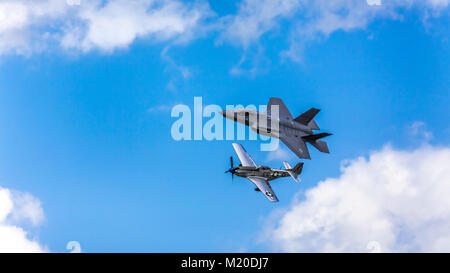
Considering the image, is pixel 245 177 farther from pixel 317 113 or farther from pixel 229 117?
pixel 317 113

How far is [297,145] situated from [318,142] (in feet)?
18.8

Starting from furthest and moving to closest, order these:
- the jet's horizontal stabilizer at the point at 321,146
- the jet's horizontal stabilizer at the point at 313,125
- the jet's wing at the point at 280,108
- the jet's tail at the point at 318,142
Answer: the jet's horizontal stabilizer at the point at 313,125, the jet's wing at the point at 280,108, the jet's horizontal stabilizer at the point at 321,146, the jet's tail at the point at 318,142

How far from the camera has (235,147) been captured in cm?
8831

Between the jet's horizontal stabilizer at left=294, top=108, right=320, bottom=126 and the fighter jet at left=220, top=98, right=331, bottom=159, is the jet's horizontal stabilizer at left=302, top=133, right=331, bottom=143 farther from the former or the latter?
the jet's horizontal stabilizer at left=294, top=108, right=320, bottom=126

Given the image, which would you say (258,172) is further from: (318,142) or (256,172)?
(318,142)

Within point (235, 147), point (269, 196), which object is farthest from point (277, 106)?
point (269, 196)

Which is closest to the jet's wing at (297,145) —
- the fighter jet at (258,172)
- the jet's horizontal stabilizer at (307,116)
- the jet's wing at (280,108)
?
the jet's horizontal stabilizer at (307,116)

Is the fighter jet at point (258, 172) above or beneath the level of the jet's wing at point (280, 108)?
beneath

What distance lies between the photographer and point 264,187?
78312mm

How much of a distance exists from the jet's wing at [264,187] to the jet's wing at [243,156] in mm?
3718

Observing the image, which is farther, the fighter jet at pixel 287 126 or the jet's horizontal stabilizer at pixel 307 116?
the jet's horizontal stabilizer at pixel 307 116

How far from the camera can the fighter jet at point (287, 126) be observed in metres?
79.8

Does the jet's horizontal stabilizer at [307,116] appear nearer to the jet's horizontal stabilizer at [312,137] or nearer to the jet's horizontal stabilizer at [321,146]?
the jet's horizontal stabilizer at [312,137]

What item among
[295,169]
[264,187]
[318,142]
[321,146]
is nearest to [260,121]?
[264,187]
